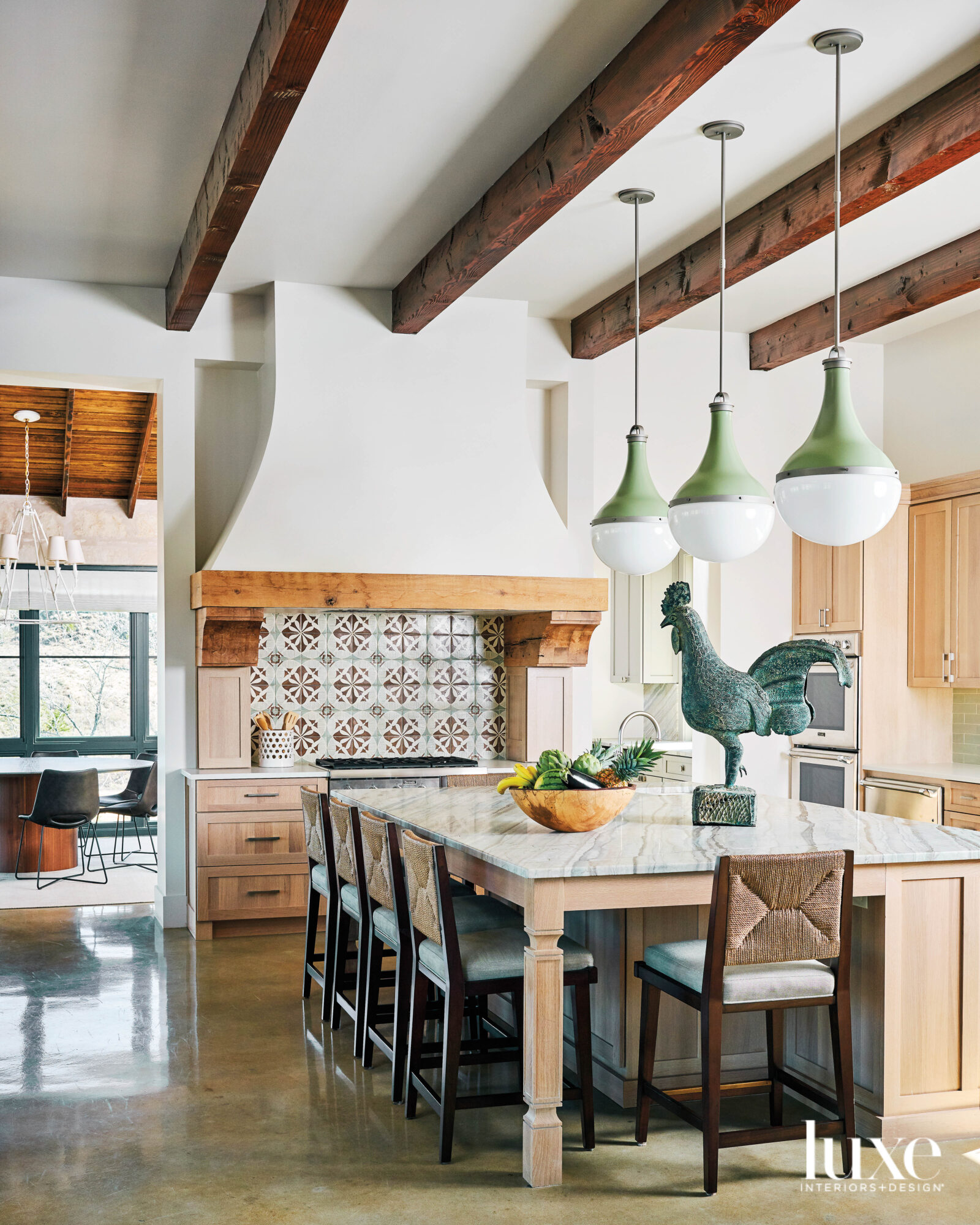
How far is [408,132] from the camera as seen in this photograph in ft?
13.8

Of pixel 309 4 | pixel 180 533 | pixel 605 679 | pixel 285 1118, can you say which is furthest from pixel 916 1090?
pixel 605 679

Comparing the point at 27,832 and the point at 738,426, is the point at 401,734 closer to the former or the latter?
the point at 738,426

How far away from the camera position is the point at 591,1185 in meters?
2.96

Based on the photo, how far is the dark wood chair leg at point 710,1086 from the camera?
9.52 ft

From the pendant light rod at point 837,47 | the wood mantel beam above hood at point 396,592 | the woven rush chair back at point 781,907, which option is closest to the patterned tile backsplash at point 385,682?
the wood mantel beam above hood at point 396,592

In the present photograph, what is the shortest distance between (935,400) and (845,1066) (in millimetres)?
4610

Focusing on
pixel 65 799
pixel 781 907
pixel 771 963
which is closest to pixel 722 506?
pixel 781 907

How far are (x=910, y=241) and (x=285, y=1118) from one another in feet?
14.6

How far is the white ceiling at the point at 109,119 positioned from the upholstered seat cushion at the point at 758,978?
3.03 meters

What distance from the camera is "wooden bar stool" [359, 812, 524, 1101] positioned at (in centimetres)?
360

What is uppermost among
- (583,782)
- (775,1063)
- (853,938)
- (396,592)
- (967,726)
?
(396,592)

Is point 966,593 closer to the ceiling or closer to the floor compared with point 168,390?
closer to the floor

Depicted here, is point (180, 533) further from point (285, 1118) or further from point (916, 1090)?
point (916, 1090)

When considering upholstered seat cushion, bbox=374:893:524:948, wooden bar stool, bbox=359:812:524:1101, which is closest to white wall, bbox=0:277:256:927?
wooden bar stool, bbox=359:812:524:1101
